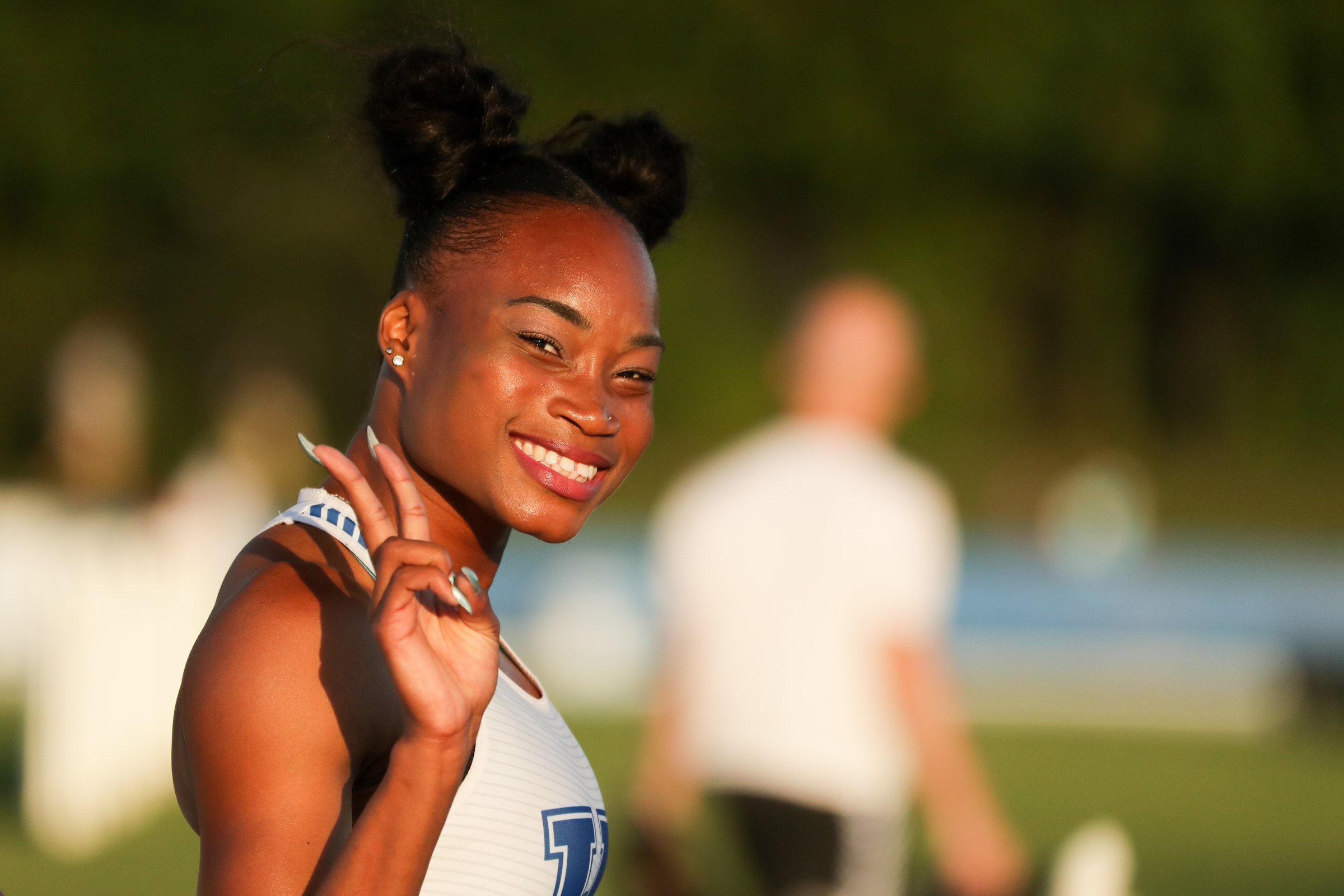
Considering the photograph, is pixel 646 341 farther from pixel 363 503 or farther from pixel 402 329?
pixel 363 503

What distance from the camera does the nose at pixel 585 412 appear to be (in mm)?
2111

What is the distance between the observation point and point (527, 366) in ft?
6.88

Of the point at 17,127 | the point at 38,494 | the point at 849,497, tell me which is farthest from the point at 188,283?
the point at 849,497

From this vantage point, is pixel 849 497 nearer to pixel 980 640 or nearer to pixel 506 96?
pixel 506 96

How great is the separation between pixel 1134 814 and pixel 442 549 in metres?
8.33

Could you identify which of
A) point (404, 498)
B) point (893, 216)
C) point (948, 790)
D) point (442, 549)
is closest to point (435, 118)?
point (404, 498)

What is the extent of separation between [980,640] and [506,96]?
A: 1517 centimetres

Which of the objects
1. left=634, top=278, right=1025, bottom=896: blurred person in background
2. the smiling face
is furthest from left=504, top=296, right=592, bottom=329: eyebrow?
left=634, top=278, right=1025, bottom=896: blurred person in background

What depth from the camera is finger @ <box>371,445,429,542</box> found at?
71.4 inches

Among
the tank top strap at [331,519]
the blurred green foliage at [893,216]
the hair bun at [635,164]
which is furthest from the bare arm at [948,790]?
the blurred green foliage at [893,216]

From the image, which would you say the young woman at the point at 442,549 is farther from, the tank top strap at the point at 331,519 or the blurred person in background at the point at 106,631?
the blurred person in background at the point at 106,631

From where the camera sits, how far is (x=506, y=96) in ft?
7.59

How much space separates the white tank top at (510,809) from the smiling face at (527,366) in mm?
170

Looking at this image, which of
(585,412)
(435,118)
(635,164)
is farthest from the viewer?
(635,164)
